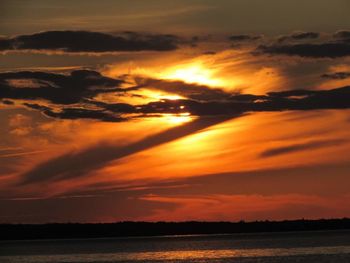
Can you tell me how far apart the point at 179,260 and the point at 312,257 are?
2111 cm

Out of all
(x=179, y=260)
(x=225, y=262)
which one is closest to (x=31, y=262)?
(x=179, y=260)

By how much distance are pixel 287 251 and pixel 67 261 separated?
38.7 m

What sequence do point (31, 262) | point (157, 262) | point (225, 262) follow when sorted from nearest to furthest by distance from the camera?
point (225, 262)
point (157, 262)
point (31, 262)

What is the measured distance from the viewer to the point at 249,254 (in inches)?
6378

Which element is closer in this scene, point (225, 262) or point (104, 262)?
point (225, 262)

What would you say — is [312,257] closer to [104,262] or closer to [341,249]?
[341,249]

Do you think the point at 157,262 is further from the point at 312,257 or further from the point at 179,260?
the point at 312,257

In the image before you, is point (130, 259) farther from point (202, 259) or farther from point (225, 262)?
point (225, 262)

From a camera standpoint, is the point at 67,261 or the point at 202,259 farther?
the point at 67,261

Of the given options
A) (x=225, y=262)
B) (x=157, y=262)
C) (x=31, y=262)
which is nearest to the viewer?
(x=225, y=262)

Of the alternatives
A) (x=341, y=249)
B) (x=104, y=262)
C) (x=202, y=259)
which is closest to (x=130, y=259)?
(x=104, y=262)

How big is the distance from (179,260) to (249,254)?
18.3m

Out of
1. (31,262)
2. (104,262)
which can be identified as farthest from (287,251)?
(31,262)

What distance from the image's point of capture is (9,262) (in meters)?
157
